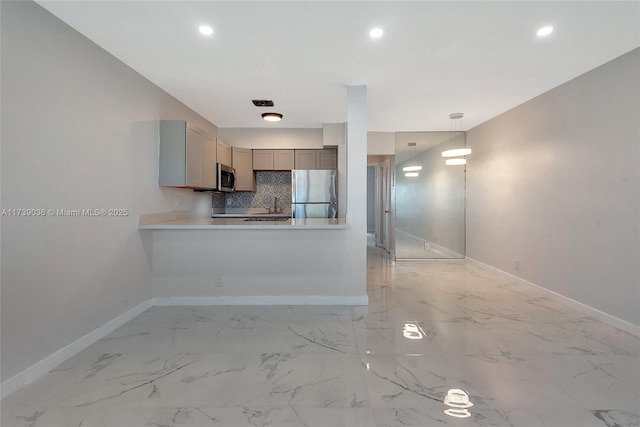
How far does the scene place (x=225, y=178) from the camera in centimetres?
445

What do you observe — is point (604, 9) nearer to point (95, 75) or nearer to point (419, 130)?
point (419, 130)

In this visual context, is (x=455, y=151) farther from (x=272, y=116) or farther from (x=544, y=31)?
(x=272, y=116)

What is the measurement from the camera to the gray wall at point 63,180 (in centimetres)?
168

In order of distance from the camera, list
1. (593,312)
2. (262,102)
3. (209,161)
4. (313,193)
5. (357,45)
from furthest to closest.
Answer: (313,193) → (209,161) → (262,102) → (593,312) → (357,45)

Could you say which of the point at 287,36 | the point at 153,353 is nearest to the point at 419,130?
the point at 287,36

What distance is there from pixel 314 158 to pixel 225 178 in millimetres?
1632

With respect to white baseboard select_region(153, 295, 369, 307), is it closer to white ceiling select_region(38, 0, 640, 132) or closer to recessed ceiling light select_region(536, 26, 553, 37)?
white ceiling select_region(38, 0, 640, 132)

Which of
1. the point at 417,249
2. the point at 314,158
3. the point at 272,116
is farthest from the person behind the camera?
the point at 417,249

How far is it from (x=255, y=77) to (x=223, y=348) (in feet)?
8.51

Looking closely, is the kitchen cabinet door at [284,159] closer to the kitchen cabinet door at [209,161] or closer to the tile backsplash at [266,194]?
the tile backsplash at [266,194]

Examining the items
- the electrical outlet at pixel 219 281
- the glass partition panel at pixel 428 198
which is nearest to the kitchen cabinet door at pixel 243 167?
the electrical outlet at pixel 219 281

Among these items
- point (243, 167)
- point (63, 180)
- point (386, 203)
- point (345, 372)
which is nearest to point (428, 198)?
point (386, 203)

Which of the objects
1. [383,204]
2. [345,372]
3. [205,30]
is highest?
[205,30]

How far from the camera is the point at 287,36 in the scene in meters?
2.16
